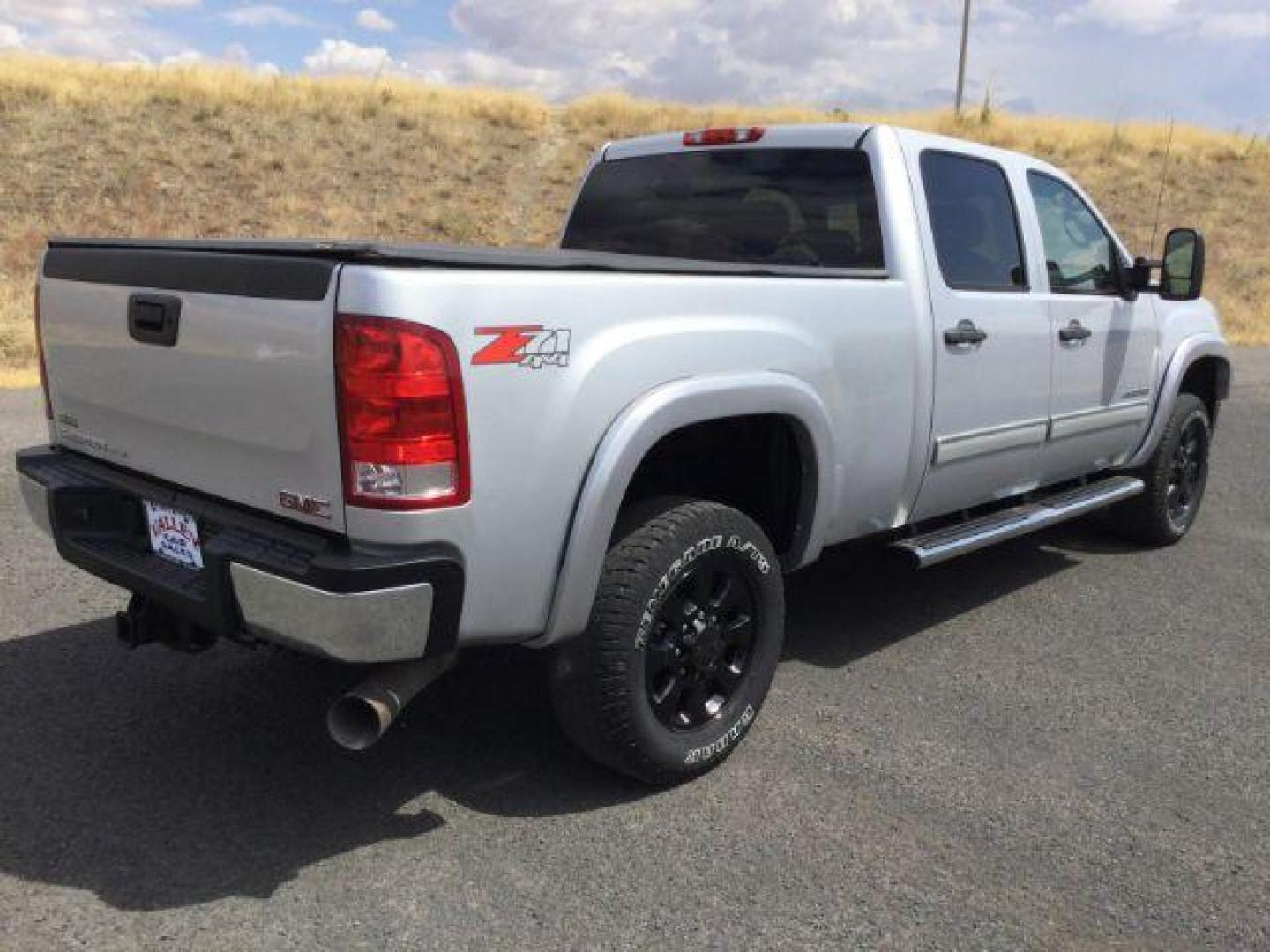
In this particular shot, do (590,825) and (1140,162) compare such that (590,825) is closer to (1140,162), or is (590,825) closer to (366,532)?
(366,532)

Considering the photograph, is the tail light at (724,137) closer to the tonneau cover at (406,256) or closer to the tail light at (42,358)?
the tonneau cover at (406,256)

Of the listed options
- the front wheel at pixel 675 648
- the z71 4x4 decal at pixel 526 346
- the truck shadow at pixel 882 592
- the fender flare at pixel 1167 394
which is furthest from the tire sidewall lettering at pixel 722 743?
the fender flare at pixel 1167 394

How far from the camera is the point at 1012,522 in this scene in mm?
4504

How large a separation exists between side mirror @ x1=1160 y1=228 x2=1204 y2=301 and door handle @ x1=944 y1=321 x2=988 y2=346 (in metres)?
1.69

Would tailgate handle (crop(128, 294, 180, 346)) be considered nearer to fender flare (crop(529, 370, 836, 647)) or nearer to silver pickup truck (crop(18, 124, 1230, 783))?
silver pickup truck (crop(18, 124, 1230, 783))

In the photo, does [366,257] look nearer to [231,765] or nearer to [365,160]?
[231,765]

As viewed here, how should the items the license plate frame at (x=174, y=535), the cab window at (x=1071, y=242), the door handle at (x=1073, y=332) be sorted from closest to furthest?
the license plate frame at (x=174, y=535), the door handle at (x=1073, y=332), the cab window at (x=1071, y=242)

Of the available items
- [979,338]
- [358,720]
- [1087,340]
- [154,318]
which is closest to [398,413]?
[358,720]

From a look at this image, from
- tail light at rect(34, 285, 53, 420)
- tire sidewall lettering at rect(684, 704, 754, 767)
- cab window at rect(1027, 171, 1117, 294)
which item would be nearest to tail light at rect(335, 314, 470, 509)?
tire sidewall lettering at rect(684, 704, 754, 767)

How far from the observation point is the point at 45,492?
10.7 feet

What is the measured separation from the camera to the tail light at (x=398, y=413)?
2.44m

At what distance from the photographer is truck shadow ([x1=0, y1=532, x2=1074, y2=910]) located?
9.36 feet

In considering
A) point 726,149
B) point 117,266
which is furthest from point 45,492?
point 726,149

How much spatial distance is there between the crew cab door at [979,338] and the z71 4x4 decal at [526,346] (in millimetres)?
1736
